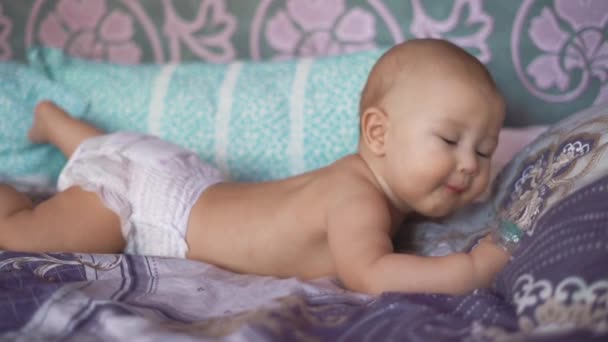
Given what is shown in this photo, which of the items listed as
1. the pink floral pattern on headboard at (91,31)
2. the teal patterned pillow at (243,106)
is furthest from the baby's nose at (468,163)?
the pink floral pattern on headboard at (91,31)

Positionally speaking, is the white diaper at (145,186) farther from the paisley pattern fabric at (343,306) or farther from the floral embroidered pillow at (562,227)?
the floral embroidered pillow at (562,227)

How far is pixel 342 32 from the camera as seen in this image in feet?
5.29

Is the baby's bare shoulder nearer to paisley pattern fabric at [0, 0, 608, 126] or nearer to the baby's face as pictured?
the baby's face

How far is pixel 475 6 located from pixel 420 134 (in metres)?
0.65

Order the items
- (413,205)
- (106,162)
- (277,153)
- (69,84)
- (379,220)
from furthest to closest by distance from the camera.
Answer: (69,84), (277,153), (106,162), (413,205), (379,220)

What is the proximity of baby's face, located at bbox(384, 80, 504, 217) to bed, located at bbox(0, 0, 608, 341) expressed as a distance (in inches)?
4.1

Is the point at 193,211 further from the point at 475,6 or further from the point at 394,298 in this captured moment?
the point at 475,6

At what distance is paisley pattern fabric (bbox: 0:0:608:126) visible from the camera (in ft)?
4.76

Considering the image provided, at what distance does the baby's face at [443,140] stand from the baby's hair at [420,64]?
0.03m

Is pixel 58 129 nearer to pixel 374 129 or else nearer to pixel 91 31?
pixel 91 31

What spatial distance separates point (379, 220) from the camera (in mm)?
977

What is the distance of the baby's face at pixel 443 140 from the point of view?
3.24 ft

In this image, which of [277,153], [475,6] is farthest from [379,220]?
[475,6]

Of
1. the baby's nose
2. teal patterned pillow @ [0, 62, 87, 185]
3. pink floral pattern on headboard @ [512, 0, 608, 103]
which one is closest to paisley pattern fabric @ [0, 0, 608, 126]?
pink floral pattern on headboard @ [512, 0, 608, 103]
